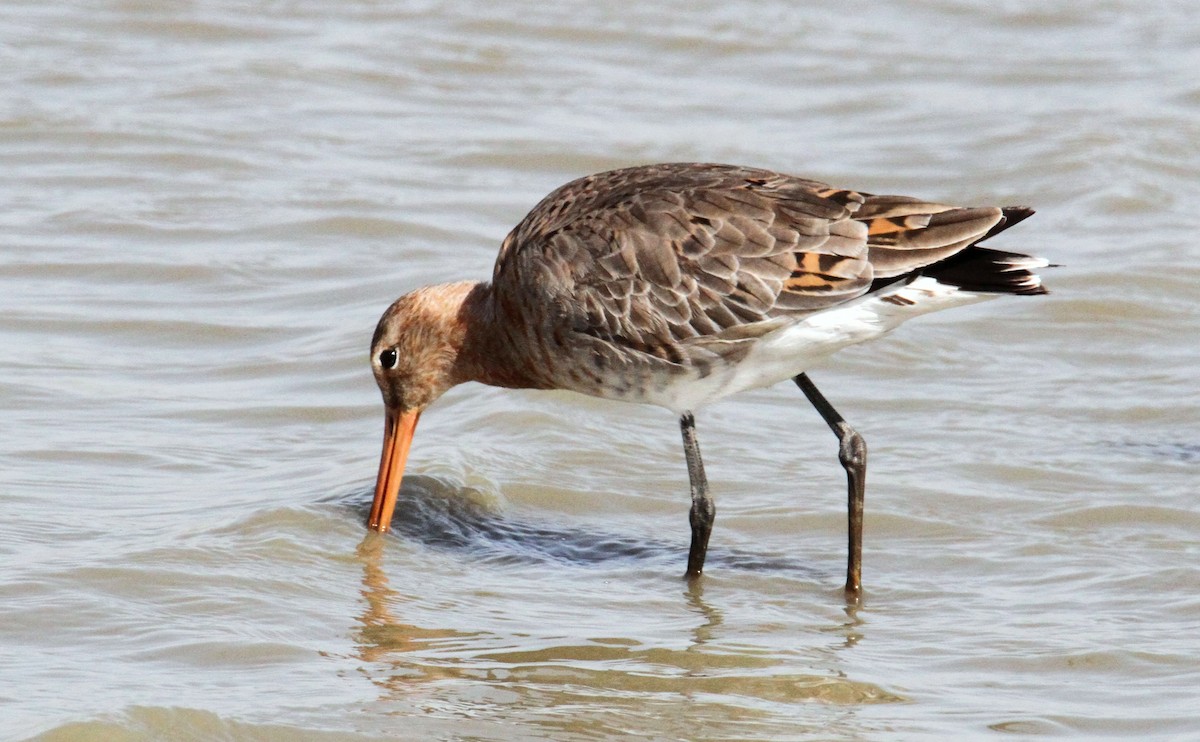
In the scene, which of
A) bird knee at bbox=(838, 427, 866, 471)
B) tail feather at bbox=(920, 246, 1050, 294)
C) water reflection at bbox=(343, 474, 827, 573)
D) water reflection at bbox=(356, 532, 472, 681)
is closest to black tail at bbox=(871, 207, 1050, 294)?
tail feather at bbox=(920, 246, 1050, 294)

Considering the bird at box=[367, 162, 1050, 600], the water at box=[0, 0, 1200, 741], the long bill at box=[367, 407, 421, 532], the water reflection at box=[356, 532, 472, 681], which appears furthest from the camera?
the long bill at box=[367, 407, 421, 532]

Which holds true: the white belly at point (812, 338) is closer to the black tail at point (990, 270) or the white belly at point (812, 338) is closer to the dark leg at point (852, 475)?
the black tail at point (990, 270)

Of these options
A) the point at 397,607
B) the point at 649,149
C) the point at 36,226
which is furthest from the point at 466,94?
the point at 397,607

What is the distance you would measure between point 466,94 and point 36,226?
380cm

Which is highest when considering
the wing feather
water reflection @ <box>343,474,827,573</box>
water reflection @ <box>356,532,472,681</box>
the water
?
the wing feather

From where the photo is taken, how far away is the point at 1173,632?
5.55m

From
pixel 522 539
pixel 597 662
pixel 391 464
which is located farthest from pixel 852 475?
pixel 391 464

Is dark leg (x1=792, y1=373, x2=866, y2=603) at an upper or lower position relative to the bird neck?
lower

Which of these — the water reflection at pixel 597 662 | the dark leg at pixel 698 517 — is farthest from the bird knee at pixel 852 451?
the water reflection at pixel 597 662

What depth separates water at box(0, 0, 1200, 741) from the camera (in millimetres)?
5129

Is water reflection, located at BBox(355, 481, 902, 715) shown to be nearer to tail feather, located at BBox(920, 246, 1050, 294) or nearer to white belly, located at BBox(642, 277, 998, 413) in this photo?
white belly, located at BBox(642, 277, 998, 413)

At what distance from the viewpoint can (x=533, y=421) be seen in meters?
7.72

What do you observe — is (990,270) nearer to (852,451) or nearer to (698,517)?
(852,451)

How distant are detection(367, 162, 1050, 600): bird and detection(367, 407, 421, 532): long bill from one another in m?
0.60
